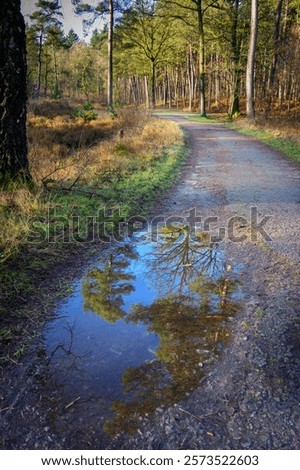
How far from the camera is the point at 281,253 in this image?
4902mm

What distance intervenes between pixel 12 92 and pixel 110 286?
12.2 feet

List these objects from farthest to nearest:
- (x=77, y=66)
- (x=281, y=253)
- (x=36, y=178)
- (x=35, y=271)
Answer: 1. (x=77, y=66)
2. (x=36, y=178)
3. (x=281, y=253)
4. (x=35, y=271)

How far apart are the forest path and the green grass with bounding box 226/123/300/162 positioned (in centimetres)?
442

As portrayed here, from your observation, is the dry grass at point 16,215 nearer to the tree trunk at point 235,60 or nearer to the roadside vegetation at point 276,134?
the roadside vegetation at point 276,134

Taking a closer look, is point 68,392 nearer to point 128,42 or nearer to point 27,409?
point 27,409

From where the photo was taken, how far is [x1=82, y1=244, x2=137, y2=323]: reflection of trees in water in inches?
149

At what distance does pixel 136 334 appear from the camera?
3332 millimetres

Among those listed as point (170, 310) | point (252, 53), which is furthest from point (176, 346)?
point (252, 53)

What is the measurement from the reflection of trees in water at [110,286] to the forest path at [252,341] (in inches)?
49.5

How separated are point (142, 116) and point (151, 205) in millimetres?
12865

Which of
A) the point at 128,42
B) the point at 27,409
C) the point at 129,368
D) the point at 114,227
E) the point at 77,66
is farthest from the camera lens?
the point at 77,66

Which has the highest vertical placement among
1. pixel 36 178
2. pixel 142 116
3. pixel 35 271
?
pixel 142 116
